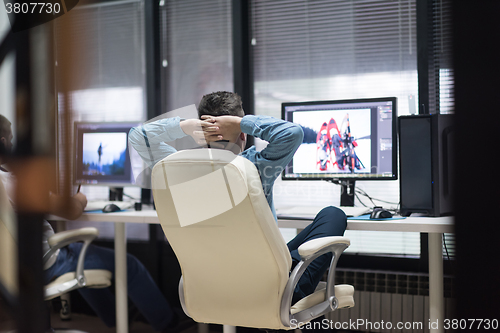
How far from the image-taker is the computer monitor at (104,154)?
2289 millimetres

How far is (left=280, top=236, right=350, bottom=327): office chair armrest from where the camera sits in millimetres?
1230

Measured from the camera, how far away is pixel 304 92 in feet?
7.83

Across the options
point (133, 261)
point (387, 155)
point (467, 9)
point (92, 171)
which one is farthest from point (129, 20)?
point (467, 9)

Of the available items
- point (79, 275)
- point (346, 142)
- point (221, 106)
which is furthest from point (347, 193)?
point (79, 275)

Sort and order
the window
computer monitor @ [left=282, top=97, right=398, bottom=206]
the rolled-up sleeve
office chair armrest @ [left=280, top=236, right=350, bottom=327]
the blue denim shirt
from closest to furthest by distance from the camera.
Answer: office chair armrest @ [left=280, top=236, right=350, bottom=327] → the blue denim shirt → the rolled-up sleeve → computer monitor @ [left=282, top=97, right=398, bottom=206] → the window

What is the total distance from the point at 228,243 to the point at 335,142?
0.94 metres

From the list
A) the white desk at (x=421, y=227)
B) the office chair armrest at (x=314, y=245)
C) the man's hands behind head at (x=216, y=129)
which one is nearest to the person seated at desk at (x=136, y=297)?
the white desk at (x=421, y=227)

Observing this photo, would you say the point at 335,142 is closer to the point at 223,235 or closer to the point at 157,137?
the point at 157,137

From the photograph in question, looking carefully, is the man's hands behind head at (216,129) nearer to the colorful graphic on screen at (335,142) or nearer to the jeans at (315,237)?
the jeans at (315,237)

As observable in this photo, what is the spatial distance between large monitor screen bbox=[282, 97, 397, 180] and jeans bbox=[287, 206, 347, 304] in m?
0.40

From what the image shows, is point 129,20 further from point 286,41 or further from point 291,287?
point 291,287

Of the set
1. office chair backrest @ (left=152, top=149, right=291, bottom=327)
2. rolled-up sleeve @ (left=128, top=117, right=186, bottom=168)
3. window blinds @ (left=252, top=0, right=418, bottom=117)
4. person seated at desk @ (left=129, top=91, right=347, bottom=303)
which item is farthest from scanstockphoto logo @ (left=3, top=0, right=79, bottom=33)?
window blinds @ (left=252, top=0, right=418, bottom=117)

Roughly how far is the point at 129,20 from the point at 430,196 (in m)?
2.12

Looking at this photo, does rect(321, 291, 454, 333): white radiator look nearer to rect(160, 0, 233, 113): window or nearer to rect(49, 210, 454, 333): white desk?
rect(49, 210, 454, 333): white desk
